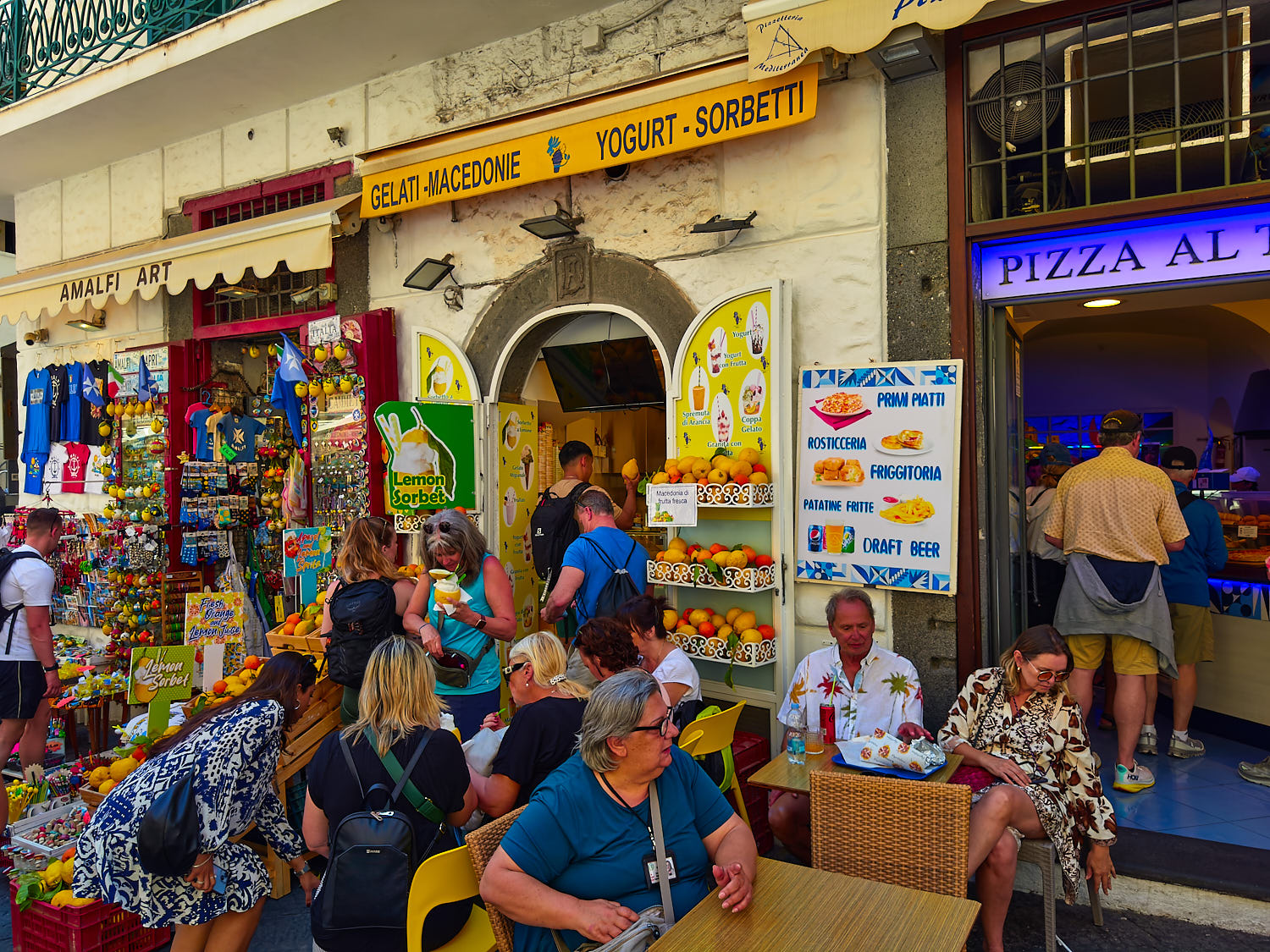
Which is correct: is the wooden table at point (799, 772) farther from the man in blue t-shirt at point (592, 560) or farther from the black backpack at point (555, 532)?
the black backpack at point (555, 532)

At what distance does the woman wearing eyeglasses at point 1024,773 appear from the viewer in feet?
10.9

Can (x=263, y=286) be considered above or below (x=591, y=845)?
above

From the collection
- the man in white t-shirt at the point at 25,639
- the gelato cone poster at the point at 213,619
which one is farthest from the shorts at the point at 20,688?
the gelato cone poster at the point at 213,619

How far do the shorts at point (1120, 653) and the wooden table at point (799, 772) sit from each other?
1.83 m

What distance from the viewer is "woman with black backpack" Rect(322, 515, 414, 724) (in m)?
4.25

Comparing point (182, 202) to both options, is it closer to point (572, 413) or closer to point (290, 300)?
point (290, 300)

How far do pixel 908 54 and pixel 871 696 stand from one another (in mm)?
3335

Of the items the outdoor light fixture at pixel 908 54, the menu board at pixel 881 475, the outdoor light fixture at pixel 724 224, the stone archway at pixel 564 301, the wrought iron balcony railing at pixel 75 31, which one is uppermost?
the wrought iron balcony railing at pixel 75 31

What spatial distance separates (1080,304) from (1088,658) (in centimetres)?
316

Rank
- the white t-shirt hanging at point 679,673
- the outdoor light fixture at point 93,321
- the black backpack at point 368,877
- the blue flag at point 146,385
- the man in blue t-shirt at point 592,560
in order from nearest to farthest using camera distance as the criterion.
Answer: the black backpack at point 368,877
the white t-shirt hanging at point 679,673
the man in blue t-shirt at point 592,560
the blue flag at point 146,385
the outdoor light fixture at point 93,321

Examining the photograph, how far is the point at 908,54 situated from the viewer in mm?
4449

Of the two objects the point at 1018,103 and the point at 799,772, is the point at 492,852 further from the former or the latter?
the point at 1018,103

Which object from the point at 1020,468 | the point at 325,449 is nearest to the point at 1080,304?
the point at 1020,468

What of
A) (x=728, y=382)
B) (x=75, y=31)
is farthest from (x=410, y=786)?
(x=75, y=31)
